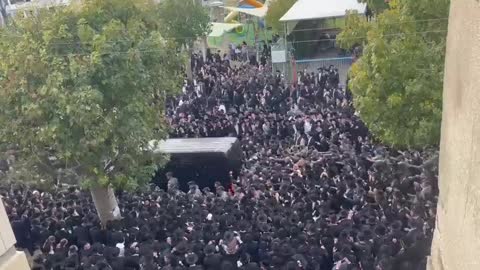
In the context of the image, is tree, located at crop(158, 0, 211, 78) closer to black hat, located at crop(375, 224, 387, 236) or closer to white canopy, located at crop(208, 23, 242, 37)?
white canopy, located at crop(208, 23, 242, 37)

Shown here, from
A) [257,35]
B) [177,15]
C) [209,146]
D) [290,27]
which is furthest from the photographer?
[257,35]

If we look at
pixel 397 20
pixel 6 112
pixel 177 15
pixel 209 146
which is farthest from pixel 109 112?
pixel 177 15

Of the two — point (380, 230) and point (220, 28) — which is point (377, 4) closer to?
point (220, 28)

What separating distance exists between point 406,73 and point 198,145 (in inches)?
167

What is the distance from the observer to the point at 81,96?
6.91 metres

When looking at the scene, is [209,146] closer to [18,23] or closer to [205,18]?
[18,23]

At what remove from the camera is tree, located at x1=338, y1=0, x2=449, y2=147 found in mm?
7180

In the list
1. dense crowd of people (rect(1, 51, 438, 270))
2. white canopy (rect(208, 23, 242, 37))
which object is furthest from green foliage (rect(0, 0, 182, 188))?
white canopy (rect(208, 23, 242, 37))

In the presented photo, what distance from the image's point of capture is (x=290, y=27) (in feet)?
63.6

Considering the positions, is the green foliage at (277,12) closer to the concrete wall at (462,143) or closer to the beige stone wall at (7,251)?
the beige stone wall at (7,251)

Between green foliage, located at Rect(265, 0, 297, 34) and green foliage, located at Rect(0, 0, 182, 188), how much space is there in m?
11.8

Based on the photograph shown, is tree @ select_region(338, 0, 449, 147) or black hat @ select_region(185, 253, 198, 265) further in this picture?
tree @ select_region(338, 0, 449, 147)

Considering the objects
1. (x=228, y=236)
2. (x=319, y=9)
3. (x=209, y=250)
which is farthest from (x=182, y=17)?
(x=209, y=250)

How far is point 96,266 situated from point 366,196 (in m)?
3.73
